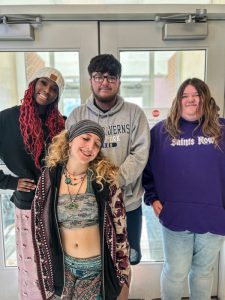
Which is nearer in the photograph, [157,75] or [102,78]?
[102,78]

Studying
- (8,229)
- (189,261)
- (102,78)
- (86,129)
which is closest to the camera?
(86,129)

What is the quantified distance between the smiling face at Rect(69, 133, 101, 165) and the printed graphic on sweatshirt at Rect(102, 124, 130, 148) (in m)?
0.26

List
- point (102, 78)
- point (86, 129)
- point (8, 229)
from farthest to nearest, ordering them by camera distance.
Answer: point (8, 229)
point (102, 78)
point (86, 129)

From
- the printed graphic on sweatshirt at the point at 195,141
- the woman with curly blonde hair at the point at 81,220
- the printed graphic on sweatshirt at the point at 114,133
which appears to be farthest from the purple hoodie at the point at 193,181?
the woman with curly blonde hair at the point at 81,220

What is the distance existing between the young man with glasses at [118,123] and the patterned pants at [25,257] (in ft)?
1.82

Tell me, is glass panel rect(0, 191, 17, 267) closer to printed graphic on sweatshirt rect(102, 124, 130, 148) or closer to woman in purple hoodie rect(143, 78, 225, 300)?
printed graphic on sweatshirt rect(102, 124, 130, 148)

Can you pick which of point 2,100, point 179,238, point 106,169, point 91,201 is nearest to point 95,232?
point 91,201

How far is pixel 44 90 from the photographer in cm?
149

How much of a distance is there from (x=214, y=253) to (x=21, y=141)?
3.92 ft

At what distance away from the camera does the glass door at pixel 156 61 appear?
1752mm

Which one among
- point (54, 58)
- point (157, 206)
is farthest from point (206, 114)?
point (54, 58)

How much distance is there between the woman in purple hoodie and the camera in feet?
4.73

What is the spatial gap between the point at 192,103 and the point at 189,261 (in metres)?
0.85

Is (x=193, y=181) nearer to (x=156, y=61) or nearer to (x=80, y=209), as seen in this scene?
(x=80, y=209)
